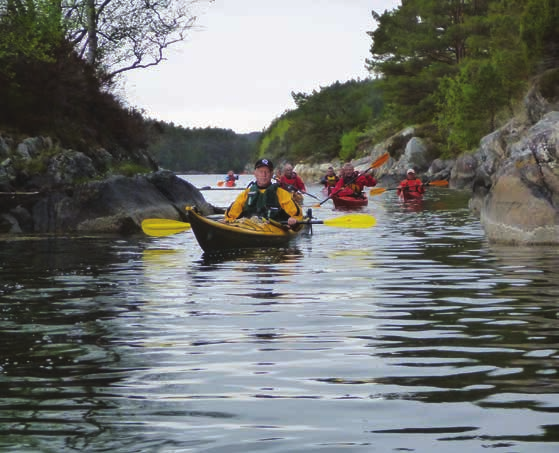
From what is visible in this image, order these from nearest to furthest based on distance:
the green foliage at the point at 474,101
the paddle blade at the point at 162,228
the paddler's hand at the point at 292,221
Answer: the paddler's hand at the point at 292,221 → the paddle blade at the point at 162,228 → the green foliage at the point at 474,101

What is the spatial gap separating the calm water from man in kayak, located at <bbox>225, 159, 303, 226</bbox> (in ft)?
9.61

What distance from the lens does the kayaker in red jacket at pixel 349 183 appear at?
27859 mm

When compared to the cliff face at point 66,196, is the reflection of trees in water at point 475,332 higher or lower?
lower

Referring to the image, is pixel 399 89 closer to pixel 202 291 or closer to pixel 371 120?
pixel 371 120

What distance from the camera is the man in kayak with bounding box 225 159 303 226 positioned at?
1446 cm

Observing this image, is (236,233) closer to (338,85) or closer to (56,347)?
(56,347)

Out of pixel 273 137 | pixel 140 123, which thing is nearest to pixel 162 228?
pixel 140 123

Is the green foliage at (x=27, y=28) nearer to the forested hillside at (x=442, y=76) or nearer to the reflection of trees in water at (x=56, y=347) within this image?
the reflection of trees in water at (x=56, y=347)

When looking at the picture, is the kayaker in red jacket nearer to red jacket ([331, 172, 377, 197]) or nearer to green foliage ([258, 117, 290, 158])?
red jacket ([331, 172, 377, 197])

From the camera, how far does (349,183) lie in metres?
27.8

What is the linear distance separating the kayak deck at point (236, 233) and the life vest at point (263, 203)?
1.32 ft

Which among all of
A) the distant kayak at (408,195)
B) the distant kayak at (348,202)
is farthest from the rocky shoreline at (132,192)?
the distant kayak at (408,195)

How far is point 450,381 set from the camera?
4.90m

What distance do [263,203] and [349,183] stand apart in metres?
13.5
